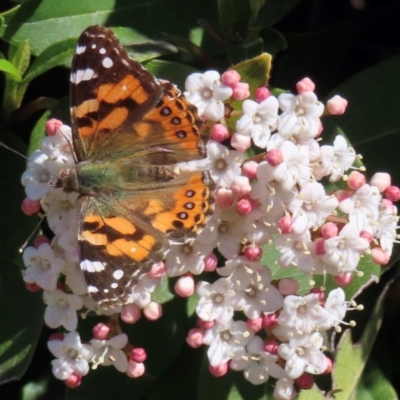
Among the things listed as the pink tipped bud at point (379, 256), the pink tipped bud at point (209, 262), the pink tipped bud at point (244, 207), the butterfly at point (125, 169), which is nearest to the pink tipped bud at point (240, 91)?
the butterfly at point (125, 169)

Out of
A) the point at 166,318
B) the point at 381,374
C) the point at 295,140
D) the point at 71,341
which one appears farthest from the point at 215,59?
the point at 381,374

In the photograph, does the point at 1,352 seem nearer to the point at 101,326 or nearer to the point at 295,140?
the point at 101,326

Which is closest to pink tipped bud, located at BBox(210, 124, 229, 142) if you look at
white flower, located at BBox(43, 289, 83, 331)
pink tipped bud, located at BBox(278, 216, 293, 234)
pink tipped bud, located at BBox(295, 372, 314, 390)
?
pink tipped bud, located at BBox(278, 216, 293, 234)

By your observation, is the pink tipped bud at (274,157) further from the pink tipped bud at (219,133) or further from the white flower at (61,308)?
the white flower at (61,308)

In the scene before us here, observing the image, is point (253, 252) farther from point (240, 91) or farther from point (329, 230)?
point (240, 91)

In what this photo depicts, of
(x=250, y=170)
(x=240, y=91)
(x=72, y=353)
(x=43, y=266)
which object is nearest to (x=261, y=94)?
(x=240, y=91)
